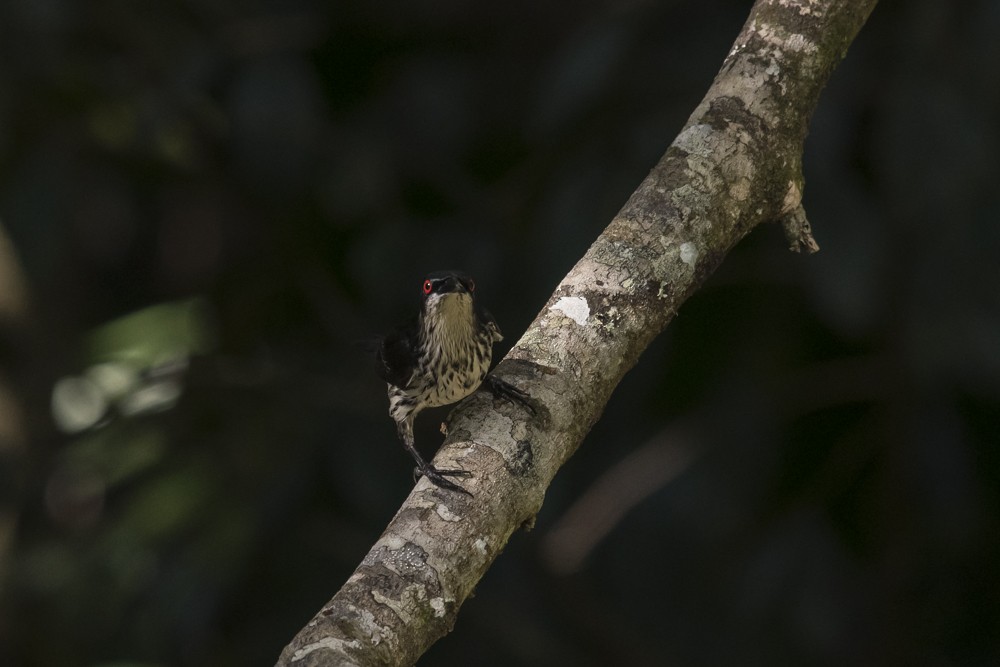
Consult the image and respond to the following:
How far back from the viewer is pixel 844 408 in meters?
5.89

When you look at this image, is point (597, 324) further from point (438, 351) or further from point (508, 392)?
point (438, 351)

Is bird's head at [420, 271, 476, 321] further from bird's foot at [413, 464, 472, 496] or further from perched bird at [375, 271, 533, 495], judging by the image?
bird's foot at [413, 464, 472, 496]

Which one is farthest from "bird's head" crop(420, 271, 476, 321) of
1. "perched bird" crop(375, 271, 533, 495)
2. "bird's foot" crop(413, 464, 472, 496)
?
"bird's foot" crop(413, 464, 472, 496)

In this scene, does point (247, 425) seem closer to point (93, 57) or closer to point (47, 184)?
point (47, 184)

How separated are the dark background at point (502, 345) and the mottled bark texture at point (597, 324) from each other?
5.39 feet

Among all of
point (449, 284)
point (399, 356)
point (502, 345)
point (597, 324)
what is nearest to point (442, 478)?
point (597, 324)

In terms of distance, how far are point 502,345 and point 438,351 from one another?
2495 mm

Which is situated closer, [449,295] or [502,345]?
[449,295]

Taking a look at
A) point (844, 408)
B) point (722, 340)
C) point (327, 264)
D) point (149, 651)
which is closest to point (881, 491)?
point (844, 408)

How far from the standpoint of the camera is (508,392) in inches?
103

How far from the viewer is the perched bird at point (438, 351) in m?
3.60

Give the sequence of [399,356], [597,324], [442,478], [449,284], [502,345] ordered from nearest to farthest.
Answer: [442,478], [597,324], [449,284], [399,356], [502,345]

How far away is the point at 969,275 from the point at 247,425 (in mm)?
2919

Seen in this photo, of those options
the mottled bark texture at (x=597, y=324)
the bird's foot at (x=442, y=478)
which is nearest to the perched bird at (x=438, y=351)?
the mottled bark texture at (x=597, y=324)
